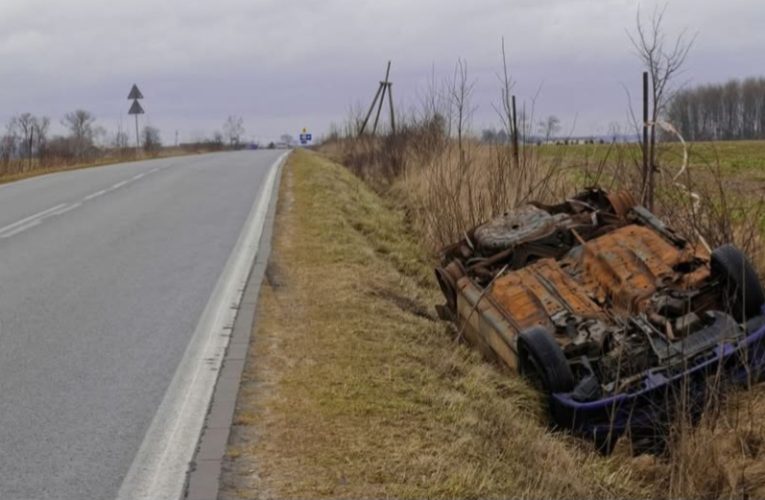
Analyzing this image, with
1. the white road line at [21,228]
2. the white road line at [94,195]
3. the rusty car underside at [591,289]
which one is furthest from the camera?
the white road line at [94,195]

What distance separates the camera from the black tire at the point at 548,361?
6.58 metres

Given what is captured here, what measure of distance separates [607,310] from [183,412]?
3563 millimetres

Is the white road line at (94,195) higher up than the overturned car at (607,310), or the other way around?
the white road line at (94,195)

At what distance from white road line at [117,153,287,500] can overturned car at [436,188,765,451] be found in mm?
2140

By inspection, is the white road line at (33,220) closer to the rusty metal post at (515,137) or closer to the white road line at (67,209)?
the white road line at (67,209)

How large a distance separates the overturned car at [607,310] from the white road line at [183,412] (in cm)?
214

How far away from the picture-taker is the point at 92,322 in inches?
305

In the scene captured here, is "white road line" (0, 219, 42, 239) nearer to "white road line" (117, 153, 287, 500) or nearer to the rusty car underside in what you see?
"white road line" (117, 153, 287, 500)

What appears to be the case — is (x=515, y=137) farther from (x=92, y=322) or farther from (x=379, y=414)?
(x=379, y=414)

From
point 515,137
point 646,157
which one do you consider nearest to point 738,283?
point 646,157

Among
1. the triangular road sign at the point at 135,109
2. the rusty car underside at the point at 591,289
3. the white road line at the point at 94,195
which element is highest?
the triangular road sign at the point at 135,109

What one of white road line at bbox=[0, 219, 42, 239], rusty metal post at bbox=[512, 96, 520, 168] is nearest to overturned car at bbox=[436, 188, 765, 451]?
rusty metal post at bbox=[512, 96, 520, 168]

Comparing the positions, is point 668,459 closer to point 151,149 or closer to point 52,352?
point 52,352

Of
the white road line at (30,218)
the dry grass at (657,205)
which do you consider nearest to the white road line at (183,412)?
the dry grass at (657,205)
